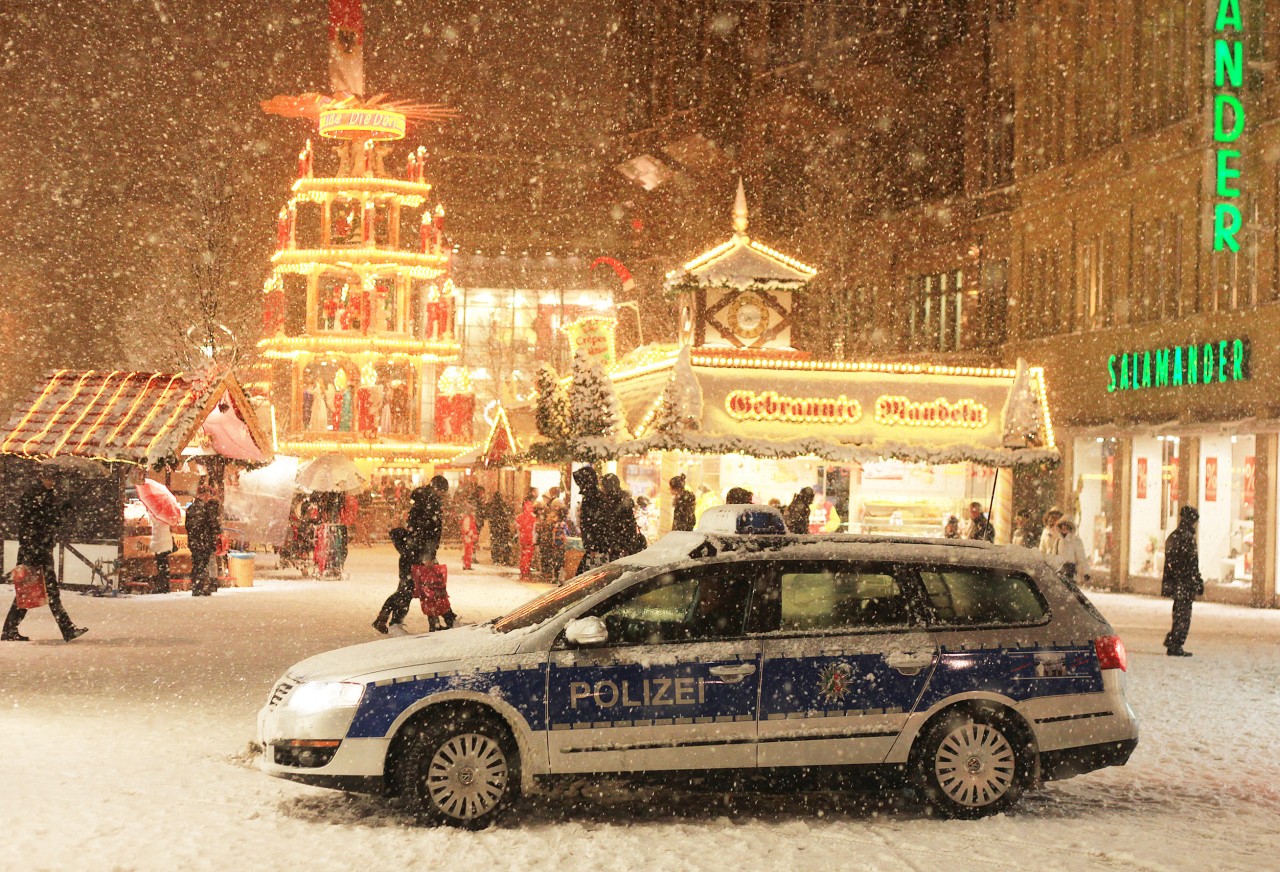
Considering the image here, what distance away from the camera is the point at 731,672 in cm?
808

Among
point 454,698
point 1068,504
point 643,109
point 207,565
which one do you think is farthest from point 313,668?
point 643,109

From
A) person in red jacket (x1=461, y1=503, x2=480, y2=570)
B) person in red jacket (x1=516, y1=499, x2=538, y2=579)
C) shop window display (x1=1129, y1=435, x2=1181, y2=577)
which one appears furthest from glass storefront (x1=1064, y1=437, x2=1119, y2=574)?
person in red jacket (x1=461, y1=503, x2=480, y2=570)

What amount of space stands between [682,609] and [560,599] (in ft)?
2.51

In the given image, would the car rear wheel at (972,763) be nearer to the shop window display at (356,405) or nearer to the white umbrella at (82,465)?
the white umbrella at (82,465)

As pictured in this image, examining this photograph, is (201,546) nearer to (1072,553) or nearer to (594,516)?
(594,516)

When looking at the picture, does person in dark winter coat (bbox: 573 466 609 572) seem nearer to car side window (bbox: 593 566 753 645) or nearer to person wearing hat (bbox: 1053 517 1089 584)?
person wearing hat (bbox: 1053 517 1089 584)

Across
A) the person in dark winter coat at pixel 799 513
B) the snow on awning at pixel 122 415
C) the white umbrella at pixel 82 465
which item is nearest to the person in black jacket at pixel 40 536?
the snow on awning at pixel 122 415

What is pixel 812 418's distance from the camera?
25.2 meters

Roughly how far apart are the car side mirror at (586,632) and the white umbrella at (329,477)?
75.8ft

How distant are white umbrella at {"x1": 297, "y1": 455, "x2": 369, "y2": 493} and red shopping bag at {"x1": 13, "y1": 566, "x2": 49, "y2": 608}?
14.0 metres

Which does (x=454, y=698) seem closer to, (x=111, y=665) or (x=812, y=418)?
(x=111, y=665)

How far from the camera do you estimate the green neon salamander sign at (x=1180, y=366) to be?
2734cm

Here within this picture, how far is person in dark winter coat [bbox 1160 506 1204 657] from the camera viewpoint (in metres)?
17.1

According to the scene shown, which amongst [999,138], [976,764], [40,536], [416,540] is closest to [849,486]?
[416,540]
